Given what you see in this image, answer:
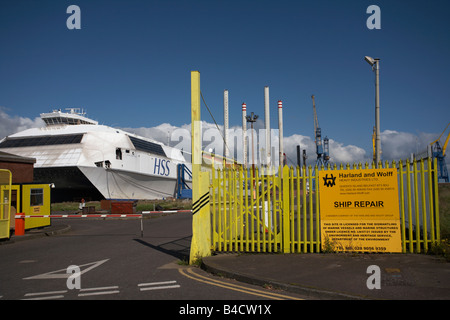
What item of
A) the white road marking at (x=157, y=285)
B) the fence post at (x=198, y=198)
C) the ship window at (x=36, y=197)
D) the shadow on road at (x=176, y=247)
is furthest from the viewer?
the ship window at (x=36, y=197)

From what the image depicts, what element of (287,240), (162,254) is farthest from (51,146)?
(287,240)

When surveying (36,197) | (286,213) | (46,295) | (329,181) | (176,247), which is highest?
(329,181)

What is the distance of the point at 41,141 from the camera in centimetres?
3566

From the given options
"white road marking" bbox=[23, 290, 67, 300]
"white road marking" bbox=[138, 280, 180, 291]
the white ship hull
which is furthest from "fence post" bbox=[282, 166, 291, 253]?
the white ship hull

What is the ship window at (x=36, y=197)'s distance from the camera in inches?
643

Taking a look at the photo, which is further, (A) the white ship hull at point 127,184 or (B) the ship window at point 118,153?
(B) the ship window at point 118,153

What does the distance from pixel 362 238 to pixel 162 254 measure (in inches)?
207

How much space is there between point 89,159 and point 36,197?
54.1ft

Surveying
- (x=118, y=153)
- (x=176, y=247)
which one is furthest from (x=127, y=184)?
(x=176, y=247)

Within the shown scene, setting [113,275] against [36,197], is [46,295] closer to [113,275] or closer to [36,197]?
[113,275]

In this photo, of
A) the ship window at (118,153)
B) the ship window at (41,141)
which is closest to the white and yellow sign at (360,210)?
the ship window at (118,153)

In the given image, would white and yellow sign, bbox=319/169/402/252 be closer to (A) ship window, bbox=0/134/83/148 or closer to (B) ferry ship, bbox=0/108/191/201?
(B) ferry ship, bbox=0/108/191/201

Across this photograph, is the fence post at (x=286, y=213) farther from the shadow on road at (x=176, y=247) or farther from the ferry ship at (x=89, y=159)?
the ferry ship at (x=89, y=159)

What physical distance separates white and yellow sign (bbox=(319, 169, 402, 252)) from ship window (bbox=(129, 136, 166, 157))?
32.5 meters
